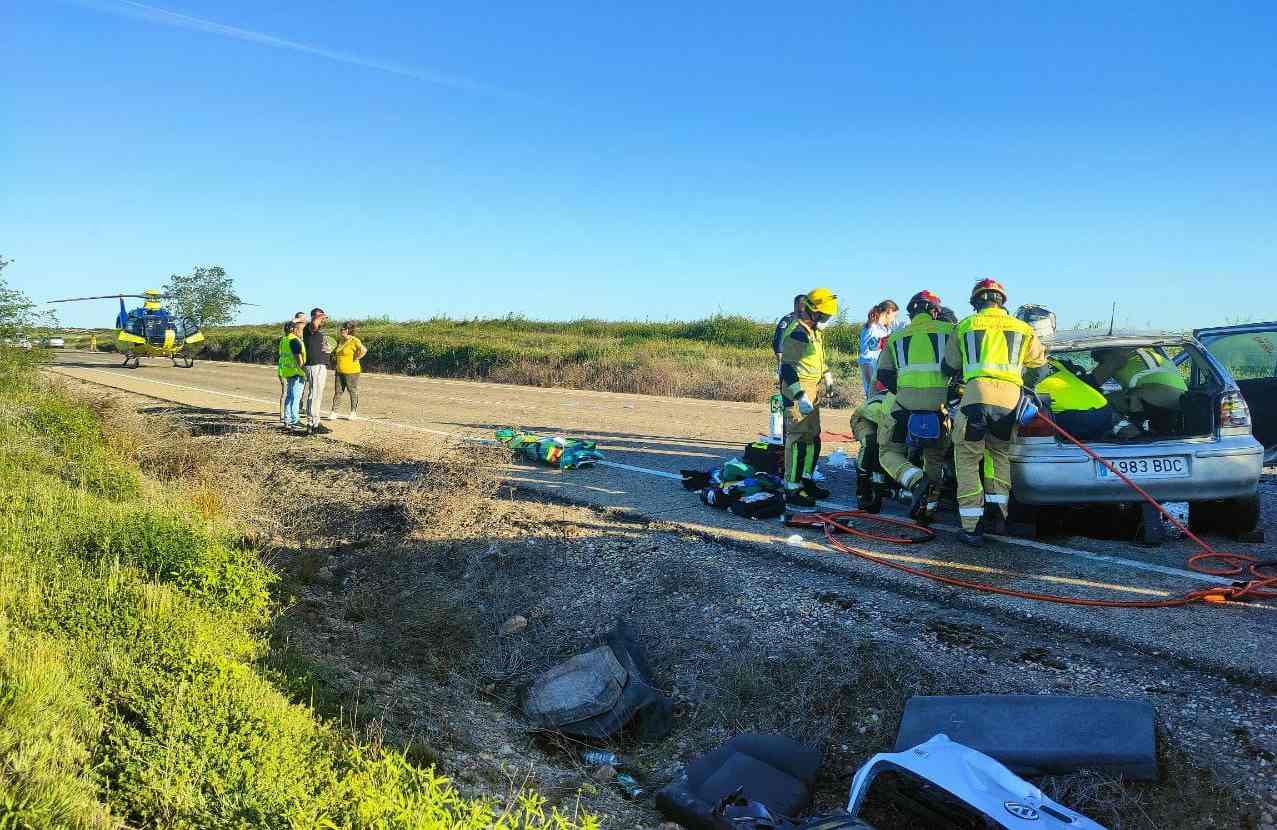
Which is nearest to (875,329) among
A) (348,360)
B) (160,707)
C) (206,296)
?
(160,707)

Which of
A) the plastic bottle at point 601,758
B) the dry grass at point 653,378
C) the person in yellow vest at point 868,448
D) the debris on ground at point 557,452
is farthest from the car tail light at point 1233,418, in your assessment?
the dry grass at point 653,378

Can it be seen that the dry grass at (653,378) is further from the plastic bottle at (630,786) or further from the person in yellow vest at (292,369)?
the plastic bottle at (630,786)

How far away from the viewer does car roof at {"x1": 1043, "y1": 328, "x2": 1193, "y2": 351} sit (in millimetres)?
6523

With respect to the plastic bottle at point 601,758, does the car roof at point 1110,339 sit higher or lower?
higher

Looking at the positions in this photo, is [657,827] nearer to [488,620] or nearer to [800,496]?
[488,620]

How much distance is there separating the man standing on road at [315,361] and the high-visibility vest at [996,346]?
9.74 meters

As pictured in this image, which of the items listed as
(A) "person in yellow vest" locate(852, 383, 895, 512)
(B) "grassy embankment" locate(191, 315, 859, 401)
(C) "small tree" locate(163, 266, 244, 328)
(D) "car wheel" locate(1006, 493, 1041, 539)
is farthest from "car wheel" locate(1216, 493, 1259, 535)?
(C) "small tree" locate(163, 266, 244, 328)

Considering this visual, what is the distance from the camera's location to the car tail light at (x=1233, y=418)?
19.7 feet

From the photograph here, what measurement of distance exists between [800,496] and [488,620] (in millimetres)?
3280

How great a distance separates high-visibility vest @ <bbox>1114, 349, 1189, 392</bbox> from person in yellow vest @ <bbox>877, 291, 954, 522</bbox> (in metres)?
1.72

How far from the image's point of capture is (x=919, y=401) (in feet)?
22.5

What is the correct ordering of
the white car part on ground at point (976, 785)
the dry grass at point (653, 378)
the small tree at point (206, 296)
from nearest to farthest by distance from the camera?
1. the white car part on ground at point (976, 785)
2. the dry grass at point (653, 378)
3. the small tree at point (206, 296)

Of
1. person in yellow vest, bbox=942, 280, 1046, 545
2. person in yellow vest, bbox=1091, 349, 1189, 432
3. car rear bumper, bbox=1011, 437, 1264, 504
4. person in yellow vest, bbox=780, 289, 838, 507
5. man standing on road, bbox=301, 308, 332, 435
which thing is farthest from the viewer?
man standing on road, bbox=301, 308, 332, 435

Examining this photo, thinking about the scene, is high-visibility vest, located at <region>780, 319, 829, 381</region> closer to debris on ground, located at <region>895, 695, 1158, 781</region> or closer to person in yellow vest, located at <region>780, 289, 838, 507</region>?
person in yellow vest, located at <region>780, 289, 838, 507</region>
